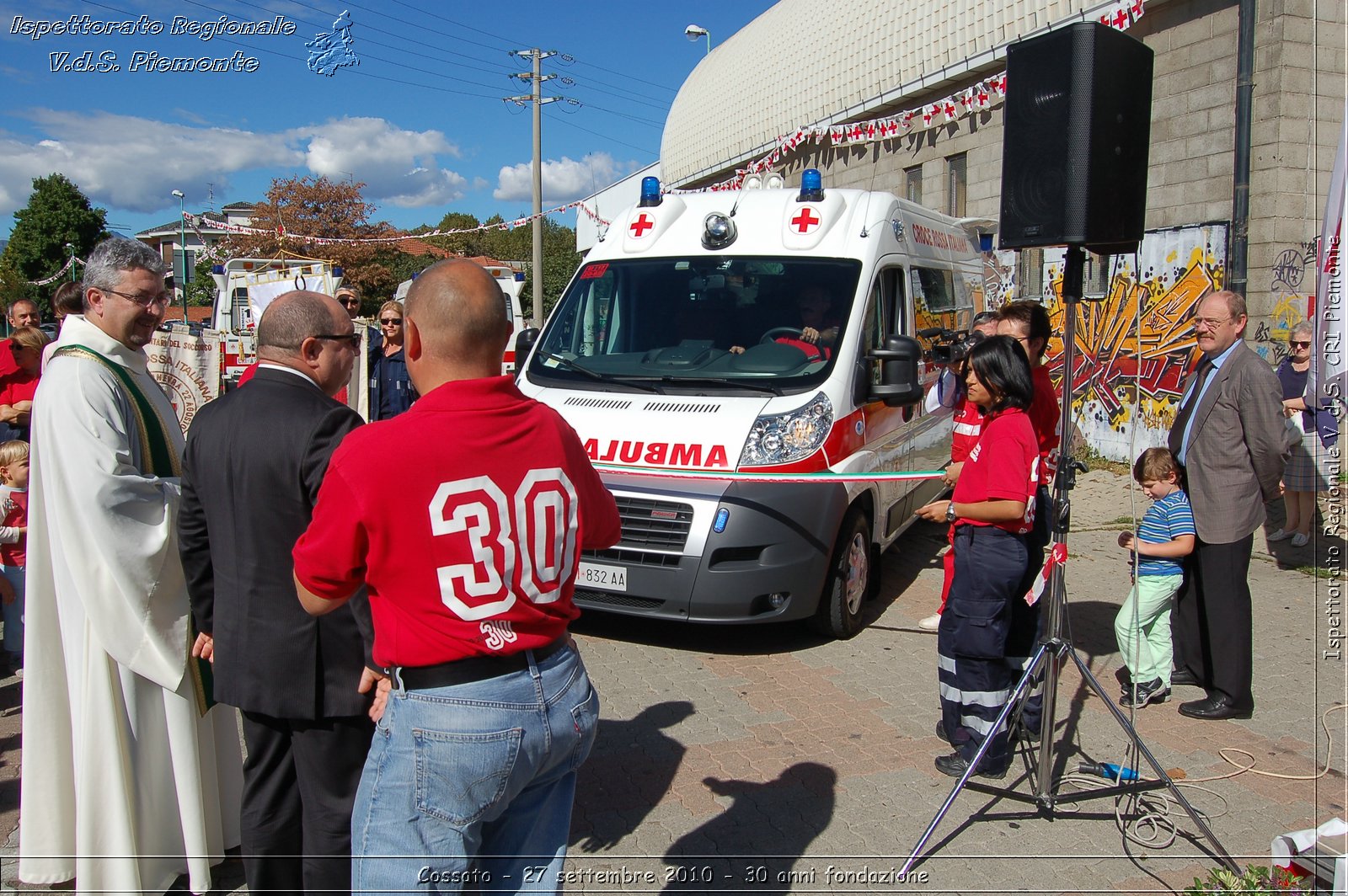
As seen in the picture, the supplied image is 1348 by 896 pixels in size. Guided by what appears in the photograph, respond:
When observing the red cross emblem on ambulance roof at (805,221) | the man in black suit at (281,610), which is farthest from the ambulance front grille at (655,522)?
the man in black suit at (281,610)

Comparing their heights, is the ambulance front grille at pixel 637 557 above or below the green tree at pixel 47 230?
below

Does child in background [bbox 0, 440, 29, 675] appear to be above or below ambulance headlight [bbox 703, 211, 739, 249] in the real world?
below

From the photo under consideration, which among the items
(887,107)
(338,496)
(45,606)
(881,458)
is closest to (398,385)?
(881,458)

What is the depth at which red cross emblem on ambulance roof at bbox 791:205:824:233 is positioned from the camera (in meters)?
6.30

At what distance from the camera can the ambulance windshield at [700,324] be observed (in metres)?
5.82

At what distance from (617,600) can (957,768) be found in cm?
213

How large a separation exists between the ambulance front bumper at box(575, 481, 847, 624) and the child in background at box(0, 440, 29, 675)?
3.16 meters

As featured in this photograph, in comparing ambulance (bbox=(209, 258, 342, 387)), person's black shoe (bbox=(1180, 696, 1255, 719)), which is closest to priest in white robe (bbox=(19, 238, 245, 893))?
person's black shoe (bbox=(1180, 696, 1255, 719))

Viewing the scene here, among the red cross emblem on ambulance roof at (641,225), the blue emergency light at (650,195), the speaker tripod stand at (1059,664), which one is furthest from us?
the blue emergency light at (650,195)

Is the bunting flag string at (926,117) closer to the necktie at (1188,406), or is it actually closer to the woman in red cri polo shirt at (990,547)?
the necktie at (1188,406)

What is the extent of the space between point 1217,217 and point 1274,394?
7.25 metres

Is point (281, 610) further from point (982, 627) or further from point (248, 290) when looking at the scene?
point (248, 290)

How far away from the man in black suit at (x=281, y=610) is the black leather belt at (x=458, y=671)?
60 centimetres

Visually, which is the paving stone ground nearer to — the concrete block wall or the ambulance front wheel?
the ambulance front wheel
